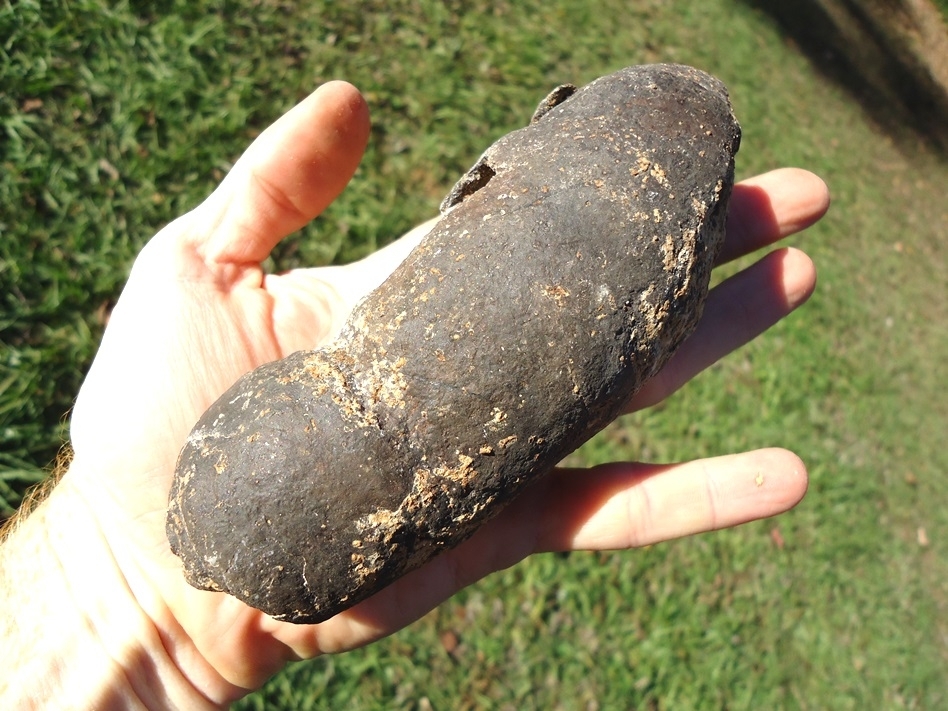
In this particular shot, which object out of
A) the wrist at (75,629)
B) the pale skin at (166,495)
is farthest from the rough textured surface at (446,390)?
the wrist at (75,629)

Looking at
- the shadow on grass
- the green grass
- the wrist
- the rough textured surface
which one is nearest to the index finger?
the rough textured surface

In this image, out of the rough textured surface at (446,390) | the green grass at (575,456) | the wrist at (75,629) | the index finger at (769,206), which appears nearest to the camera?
the rough textured surface at (446,390)

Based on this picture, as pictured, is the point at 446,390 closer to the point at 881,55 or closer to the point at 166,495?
the point at 166,495

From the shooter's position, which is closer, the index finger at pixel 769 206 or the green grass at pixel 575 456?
the index finger at pixel 769 206

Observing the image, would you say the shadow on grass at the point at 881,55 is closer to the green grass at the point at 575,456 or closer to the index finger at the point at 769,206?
the green grass at the point at 575,456

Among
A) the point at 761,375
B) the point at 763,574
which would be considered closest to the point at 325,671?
the point at 763,574

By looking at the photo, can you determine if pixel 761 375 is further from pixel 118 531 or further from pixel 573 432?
pixel 118 531
